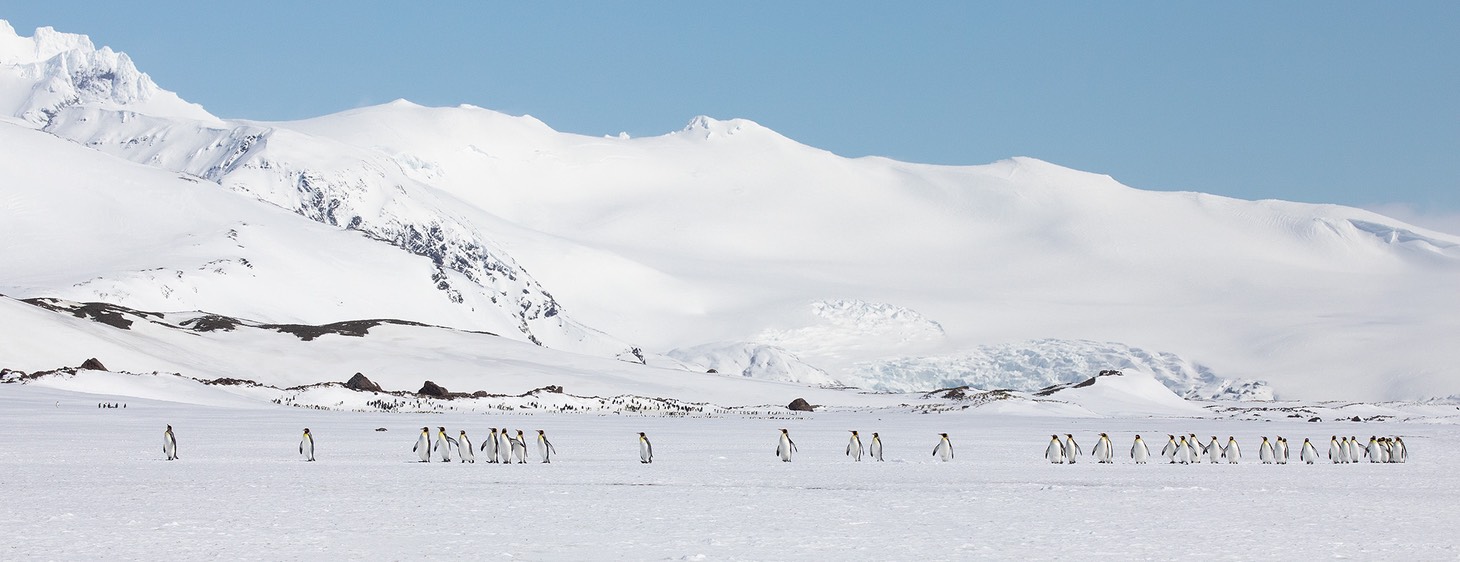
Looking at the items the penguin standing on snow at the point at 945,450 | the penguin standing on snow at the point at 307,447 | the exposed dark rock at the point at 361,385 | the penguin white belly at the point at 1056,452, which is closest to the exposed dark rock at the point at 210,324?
the exposed dark rock at the point at 361,385

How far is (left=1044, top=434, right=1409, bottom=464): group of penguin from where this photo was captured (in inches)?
1280

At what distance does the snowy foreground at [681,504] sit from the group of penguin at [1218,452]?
0.71 metres

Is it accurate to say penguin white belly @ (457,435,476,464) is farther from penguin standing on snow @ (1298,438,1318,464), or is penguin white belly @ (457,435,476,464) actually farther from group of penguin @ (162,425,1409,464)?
penguin standing on snow @ (1298,438,1318,464)

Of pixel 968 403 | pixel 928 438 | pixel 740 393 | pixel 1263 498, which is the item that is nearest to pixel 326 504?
pixel 1263 498

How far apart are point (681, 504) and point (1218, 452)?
17.2 m

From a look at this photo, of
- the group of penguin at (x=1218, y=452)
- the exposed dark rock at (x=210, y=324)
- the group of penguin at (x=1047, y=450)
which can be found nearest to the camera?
the group of penguin at (x=1047, y=450)

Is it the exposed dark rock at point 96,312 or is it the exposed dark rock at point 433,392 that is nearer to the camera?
the exposed dark rock at point 433,392

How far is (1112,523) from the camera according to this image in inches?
727

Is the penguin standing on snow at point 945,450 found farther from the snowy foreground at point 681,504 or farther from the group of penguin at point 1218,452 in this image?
the group of penguin at point 1218,452

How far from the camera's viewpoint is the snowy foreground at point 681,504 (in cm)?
1584

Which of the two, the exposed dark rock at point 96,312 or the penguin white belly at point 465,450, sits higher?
the exposed dark rock at point 96,312

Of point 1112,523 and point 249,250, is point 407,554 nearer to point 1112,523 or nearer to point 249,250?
point 1112,523

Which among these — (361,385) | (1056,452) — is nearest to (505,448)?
(1056,452)

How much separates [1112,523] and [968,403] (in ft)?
207
